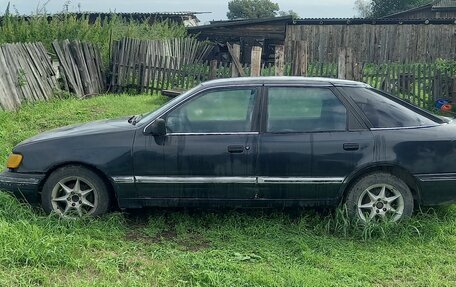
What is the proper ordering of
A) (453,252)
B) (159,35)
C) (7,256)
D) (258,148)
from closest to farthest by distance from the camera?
(7,256) → (453,252) → (258,148) → (159,35)

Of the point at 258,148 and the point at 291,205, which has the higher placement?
the point at 258,148

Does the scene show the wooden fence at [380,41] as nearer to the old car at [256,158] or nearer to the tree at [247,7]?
the old car at [256,158]

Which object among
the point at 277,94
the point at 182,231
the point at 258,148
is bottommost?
the point at 182,231

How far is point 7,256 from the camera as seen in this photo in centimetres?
377

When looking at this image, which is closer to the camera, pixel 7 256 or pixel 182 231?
pixel 7 256

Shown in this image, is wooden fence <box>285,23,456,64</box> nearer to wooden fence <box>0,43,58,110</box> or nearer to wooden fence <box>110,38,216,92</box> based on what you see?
wooden fence <box>110,38,216,92</box>

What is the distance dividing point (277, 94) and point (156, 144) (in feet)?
4.18

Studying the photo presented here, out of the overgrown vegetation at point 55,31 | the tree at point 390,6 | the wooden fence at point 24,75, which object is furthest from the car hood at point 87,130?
the tree at point 390,6

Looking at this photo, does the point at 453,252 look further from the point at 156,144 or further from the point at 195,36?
the point at 195,36

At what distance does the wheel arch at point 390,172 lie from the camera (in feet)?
14.7

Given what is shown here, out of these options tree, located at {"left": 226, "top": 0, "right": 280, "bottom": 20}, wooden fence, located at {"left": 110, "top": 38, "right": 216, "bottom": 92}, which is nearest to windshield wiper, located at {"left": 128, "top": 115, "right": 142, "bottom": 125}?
wooden fence, located at {"left": 110, "top": 38, "right": 216, "bottom": 92}

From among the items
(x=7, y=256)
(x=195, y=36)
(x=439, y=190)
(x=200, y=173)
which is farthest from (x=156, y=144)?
(x=195, y=36)

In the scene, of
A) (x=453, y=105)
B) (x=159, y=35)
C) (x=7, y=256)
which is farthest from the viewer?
(x=159, y=35)

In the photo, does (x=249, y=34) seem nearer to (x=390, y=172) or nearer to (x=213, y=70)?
(x=213, y=70)
